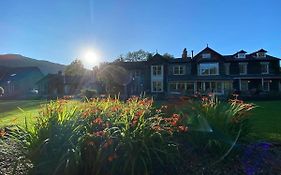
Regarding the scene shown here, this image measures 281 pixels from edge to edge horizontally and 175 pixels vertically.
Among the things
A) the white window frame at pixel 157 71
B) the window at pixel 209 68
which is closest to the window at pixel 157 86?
the white window frame at pixel 157 71

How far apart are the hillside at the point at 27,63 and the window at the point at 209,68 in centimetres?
10252

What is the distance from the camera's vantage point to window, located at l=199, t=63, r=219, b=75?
176 ft

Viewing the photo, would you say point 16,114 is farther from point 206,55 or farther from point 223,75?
point 223,75

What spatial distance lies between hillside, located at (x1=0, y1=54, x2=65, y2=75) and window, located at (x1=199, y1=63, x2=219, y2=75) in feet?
336

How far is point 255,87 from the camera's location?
53.6m

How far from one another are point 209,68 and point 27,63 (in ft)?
376

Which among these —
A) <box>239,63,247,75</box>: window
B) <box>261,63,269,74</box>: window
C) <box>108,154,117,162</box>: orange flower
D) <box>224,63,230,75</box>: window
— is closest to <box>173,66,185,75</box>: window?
<box>224,63,230,75</box>: window

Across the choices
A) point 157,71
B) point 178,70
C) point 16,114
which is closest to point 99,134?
point 16,114

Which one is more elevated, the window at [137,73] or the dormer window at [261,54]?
the dormer window at [261,54]

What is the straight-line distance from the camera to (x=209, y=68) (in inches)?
2127

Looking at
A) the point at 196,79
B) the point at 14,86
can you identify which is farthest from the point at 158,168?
the point at 14,86

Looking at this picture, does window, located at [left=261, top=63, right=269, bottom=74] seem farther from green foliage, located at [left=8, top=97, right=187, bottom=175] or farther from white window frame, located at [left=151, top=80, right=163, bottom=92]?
green foliage, located at [left=8, top=97, right=187, bottom=175]

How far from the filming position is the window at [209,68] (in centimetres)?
5378

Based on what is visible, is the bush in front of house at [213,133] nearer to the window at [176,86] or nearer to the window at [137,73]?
the window at [176,86]
